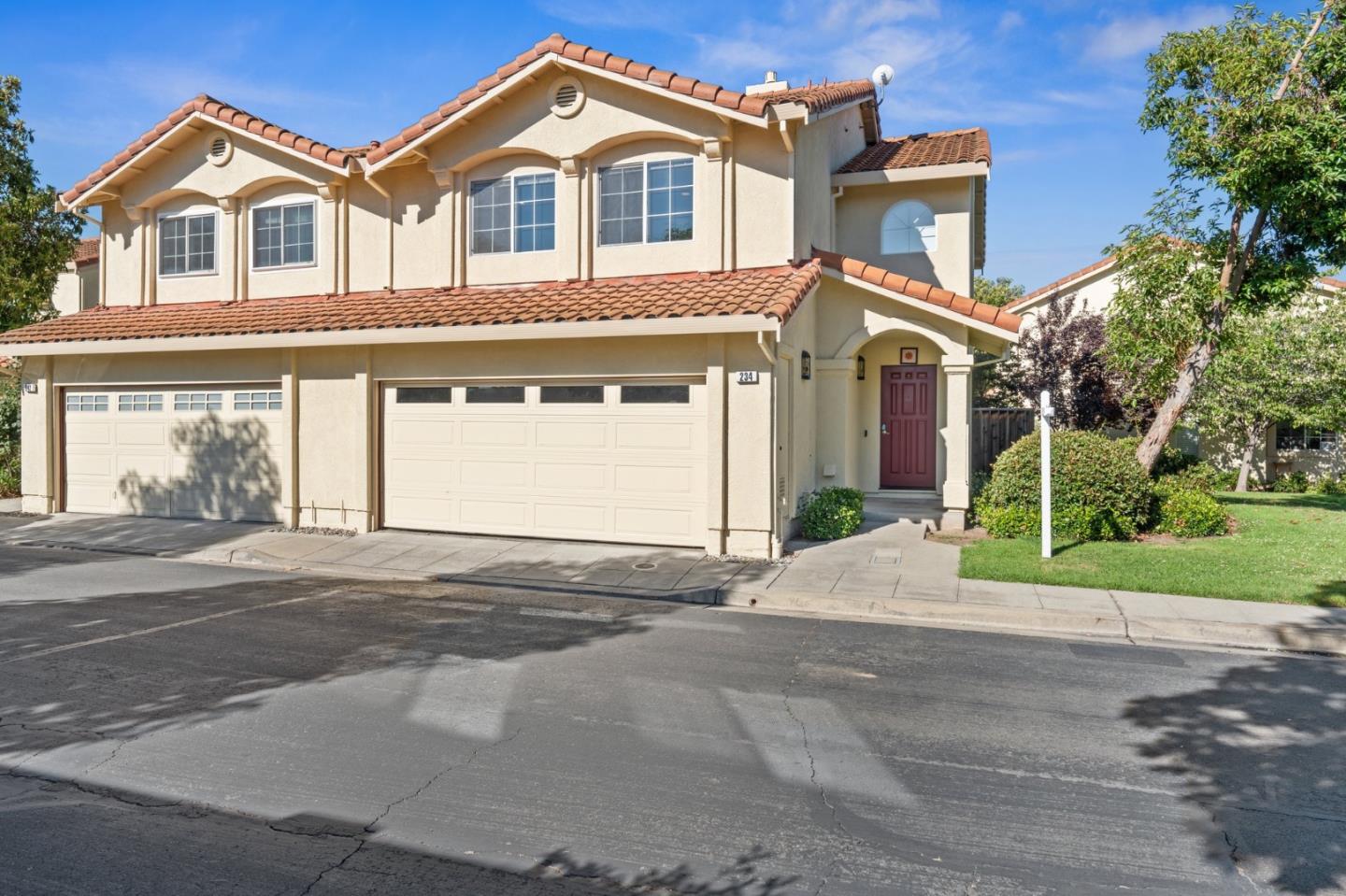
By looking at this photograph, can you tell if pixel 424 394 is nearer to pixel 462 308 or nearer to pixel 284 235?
pixel 462 308

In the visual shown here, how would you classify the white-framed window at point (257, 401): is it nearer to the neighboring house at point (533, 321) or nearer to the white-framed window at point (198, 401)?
the neighboring house at point (533, 321)

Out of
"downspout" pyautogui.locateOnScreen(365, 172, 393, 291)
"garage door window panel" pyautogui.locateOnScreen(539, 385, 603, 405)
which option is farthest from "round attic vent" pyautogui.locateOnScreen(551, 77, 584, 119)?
"garage door window panel" pyautogui.locateOnScreen(539, 385, 603, 405)

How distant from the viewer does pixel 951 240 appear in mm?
15438

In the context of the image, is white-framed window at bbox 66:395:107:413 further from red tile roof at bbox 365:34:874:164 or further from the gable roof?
red tile roof at bbox 365:34:874:164

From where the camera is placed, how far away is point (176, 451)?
1461 cm

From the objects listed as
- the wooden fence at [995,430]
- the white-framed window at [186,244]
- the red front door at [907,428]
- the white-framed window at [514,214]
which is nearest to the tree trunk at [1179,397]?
the red front door at [907,428]

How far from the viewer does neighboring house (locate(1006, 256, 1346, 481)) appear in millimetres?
20625

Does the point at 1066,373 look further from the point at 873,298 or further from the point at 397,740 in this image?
the point at 397,740

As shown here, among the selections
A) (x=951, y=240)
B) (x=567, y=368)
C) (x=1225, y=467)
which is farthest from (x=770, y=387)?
(x=1225, y=467)

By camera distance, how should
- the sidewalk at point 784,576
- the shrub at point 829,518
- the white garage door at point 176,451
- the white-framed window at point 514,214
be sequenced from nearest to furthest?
the sidewalk at point 784,576
the shrub at point 829,518
the white-framed window at point 514,214
the white garage door at point 176,451

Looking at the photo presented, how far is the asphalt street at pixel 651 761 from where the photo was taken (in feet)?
12.5

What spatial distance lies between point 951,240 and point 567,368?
7.50 meters

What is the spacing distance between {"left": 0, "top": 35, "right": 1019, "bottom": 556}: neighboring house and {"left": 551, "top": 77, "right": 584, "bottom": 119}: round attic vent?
0.04 meters

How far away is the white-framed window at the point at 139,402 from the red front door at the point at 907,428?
12107 millimetres
